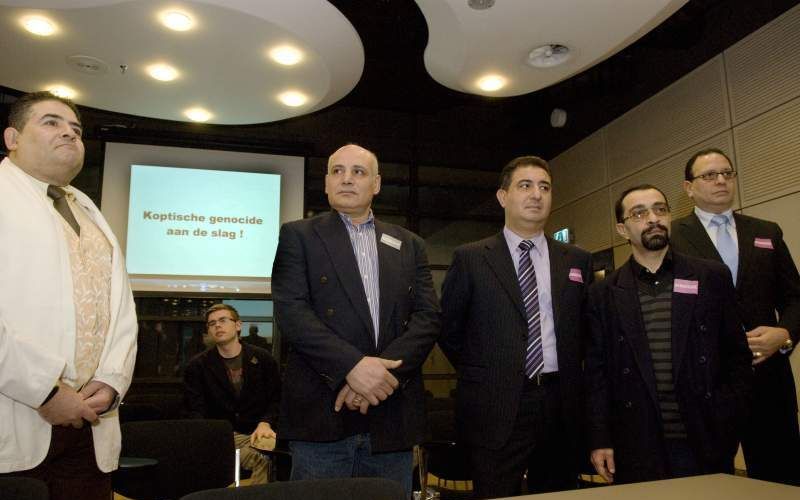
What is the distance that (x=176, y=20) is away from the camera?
3.76m

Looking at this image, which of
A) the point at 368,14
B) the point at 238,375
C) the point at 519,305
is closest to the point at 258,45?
the point at 368,14

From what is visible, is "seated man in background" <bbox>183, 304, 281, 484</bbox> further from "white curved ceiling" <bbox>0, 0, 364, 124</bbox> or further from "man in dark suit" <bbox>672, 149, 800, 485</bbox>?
"man in dark suit" <bbox>672, 149, 800, 485</bbox>

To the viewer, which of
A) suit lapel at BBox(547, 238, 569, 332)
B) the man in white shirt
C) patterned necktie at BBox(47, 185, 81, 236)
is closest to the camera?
the man in white shirt

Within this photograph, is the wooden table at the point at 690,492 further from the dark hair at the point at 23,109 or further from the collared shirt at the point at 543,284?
the dark hair at the point at 23,109

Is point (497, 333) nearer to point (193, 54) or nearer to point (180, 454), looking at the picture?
point (180, 454)

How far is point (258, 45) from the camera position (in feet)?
13.4

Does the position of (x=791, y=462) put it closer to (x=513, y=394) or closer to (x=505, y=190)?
(x=513, y=394)

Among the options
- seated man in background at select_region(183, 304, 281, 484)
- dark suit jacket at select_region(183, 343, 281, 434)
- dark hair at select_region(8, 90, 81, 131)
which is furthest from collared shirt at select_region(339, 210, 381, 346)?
dark suit jacket at select_region(183, 343, 281, 434)

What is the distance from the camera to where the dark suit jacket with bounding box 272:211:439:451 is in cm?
191

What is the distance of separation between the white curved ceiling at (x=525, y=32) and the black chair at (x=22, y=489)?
3221 mm

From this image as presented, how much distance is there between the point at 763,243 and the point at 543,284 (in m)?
0.99

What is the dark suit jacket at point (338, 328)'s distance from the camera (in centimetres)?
191

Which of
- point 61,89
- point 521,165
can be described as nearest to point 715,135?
point 521,165

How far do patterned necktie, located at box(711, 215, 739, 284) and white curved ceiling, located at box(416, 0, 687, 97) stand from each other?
1657mm
